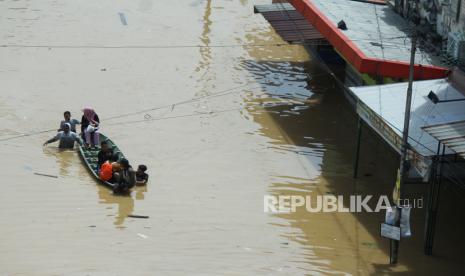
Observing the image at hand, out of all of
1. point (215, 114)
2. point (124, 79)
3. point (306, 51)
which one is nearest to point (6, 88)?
point (124, 79)

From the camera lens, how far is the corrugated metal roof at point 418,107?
18.5 m

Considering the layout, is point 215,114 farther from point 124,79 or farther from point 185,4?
point 185,4

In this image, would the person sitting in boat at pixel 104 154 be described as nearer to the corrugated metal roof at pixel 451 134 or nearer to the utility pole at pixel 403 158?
the utility pole at pixel 403 158

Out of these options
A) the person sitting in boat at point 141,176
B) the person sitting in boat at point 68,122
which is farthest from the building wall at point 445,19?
the person sitting in boat at point 68,122

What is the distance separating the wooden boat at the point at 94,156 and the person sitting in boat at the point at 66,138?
0.35 m

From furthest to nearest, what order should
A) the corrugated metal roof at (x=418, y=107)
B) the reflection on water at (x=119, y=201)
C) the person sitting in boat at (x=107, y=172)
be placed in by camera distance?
the person sitting in boat at (x=107, y=172), the reflection on water at (x=119, y=201), the corrugated metal roof at (x=418, y=107)

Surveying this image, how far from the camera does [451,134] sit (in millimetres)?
17250

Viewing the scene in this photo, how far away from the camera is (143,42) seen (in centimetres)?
3347

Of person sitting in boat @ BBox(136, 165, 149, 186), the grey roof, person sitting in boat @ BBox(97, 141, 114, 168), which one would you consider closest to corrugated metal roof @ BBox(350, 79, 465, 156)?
the grey roof

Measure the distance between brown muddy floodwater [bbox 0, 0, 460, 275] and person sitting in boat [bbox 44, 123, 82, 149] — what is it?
26 cm

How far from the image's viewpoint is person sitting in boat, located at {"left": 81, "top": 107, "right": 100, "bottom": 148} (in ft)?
75.2

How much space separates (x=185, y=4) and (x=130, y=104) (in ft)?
45.5

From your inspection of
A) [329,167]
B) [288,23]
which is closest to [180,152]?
[329,167]

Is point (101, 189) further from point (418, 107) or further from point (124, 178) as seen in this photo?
point (418, 107)
